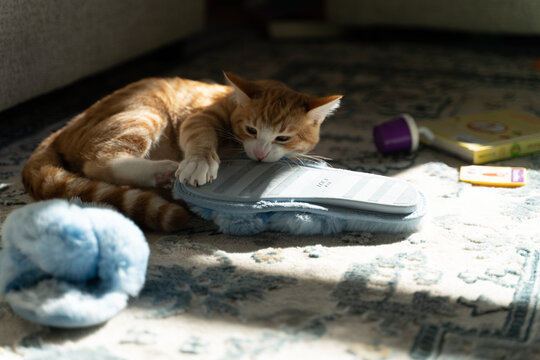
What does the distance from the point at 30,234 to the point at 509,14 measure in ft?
9.13

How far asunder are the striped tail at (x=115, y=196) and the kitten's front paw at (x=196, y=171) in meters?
0.07

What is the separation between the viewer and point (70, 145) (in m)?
1.54

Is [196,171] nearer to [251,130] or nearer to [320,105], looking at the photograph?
[251,130]

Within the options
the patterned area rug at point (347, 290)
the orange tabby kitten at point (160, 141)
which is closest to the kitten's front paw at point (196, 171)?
the orange tabby kitten at point (160, 141)

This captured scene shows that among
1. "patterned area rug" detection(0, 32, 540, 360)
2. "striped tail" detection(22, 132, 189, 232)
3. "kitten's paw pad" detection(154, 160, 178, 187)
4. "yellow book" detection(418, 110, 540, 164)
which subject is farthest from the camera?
"yellow book" detection(418, 110, 540, 164)

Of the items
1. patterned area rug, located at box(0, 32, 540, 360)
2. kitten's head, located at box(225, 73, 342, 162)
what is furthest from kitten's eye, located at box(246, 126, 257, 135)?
patterned area rug, located at box(0, 32, 540, 360)

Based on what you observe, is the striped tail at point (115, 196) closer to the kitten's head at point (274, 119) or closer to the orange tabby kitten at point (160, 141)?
the orange tabby kitten at point (160, 141)

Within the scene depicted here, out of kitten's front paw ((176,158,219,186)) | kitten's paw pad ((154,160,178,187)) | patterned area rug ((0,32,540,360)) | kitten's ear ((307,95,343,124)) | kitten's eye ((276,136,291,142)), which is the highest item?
kitten's ear ((307,95,343,124))

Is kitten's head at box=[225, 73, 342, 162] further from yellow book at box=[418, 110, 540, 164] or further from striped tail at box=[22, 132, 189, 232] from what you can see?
yellow book at box=[418, 110, 540, 164]

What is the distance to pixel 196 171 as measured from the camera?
1.37 meters

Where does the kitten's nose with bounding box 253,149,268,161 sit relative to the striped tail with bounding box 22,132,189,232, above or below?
above

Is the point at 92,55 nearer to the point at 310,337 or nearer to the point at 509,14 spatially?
the point at 310,337

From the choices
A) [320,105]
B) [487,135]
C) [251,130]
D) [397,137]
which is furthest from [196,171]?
[487,135]

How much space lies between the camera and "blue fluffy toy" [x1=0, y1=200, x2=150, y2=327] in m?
1.01
